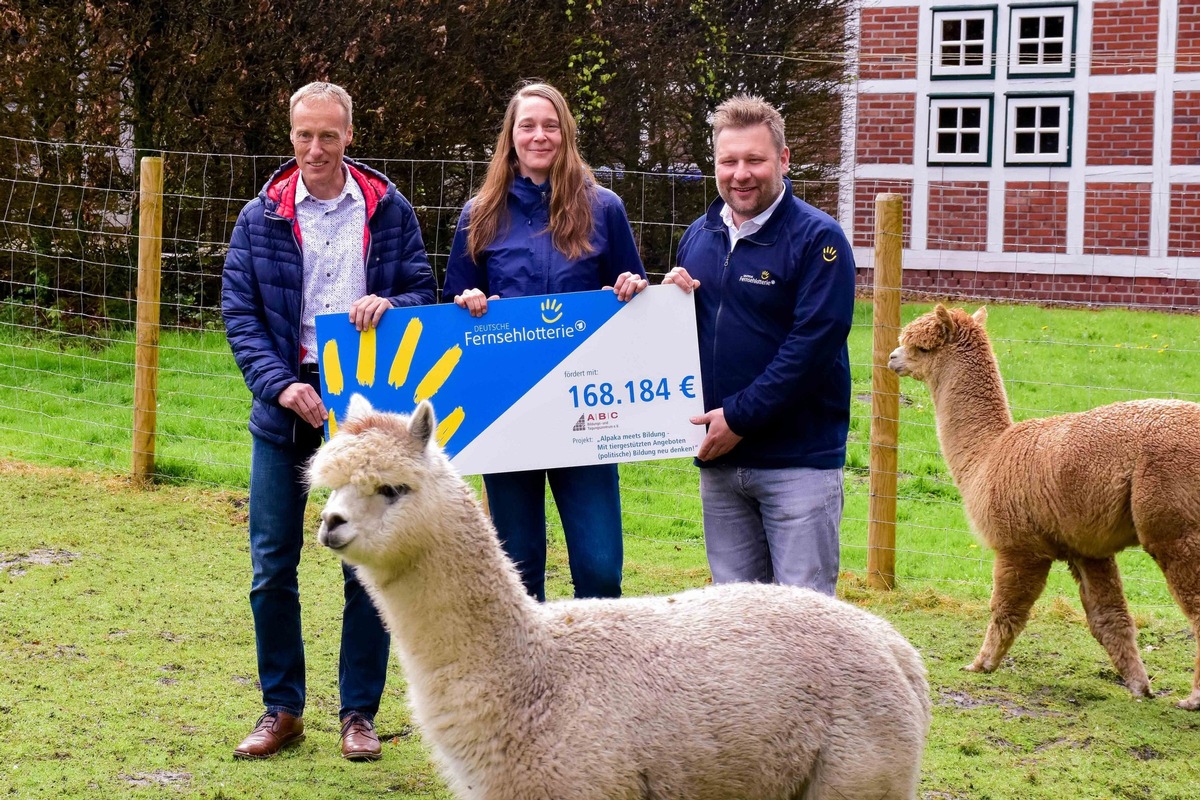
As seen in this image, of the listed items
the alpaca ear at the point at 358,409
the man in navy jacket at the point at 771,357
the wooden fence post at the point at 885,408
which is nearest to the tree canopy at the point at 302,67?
the wooden fence post at the point at 885,408

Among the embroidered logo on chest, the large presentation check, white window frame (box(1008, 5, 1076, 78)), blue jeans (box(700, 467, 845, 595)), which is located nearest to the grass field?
blue jeans (box(700, 467, 845, 595))

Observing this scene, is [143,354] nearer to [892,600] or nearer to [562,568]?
[562,568]

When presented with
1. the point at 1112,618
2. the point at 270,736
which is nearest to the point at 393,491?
the point at 270,736

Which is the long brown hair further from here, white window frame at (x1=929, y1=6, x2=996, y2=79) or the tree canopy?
white window frame at (x1=929, y1=6, x2=996, y2=79)

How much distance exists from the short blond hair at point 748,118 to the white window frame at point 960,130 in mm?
18472

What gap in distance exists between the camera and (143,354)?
868cm

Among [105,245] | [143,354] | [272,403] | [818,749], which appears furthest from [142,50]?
[818,749]

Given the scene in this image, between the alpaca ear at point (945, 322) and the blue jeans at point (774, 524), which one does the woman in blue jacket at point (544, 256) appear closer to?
the blue jeans at point (774, 524)

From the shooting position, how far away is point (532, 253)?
172 inches

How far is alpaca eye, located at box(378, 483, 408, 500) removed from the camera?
3221 mm

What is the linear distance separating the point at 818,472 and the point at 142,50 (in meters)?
9.87

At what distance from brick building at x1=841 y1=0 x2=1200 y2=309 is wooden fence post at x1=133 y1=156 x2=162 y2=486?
12405 mm

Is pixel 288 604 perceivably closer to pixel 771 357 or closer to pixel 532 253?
pixel 532 253

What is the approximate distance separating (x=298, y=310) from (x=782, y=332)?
5.55 ft
